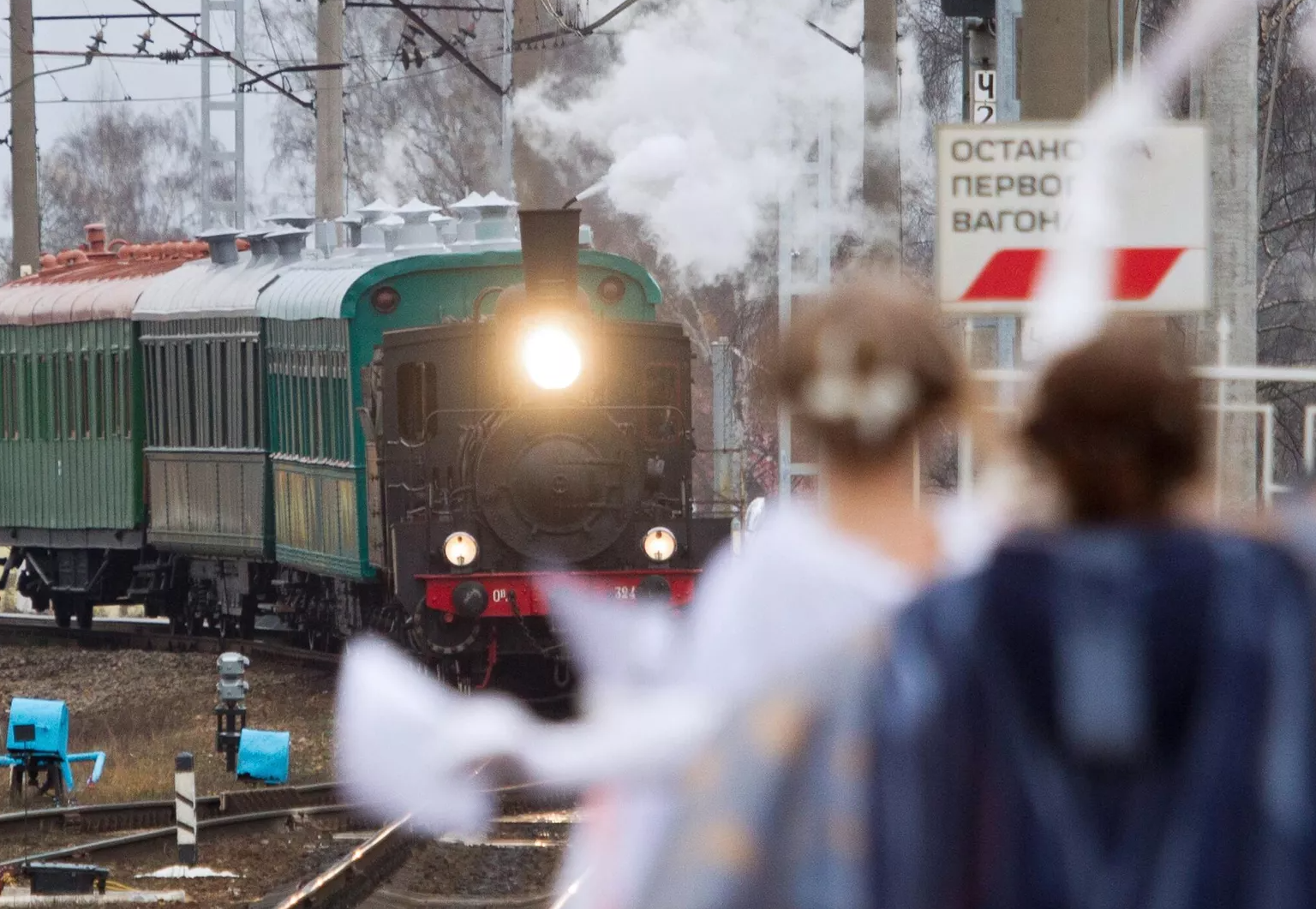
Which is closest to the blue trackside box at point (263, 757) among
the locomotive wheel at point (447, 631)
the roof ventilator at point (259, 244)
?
the locomotive wheel at point (447, 631)

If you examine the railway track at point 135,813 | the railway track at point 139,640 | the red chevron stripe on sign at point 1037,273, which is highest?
the red chevron stripe on sign at point 1037,273

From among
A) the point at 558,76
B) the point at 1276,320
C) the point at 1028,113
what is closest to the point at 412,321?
the point at 1028,113

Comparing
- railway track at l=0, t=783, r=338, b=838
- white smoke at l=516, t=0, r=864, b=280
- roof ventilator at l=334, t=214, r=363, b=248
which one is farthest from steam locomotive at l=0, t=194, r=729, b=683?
white smoke at l=516, t=0, r=864, b=280

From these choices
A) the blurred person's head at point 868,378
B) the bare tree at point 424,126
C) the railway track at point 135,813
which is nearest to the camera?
the blurred person's head at point 868,378

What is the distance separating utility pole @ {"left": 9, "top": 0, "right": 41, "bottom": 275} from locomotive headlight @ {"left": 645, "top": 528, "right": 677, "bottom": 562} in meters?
16.8

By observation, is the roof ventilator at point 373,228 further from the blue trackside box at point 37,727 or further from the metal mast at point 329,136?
the blue trackside box at point 37,727

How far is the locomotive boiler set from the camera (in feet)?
49.2

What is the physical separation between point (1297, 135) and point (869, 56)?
831 centimetres

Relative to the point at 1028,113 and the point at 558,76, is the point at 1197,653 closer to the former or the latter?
the point at 1028,113

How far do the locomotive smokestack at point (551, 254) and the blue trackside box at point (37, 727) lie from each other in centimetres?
385

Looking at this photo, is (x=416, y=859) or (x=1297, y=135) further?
(x=1297, y=135)

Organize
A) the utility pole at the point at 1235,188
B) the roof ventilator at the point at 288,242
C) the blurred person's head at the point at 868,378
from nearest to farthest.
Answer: the blurred person's head at the point at 868,378, the utility pole at the point at 1235,188, the roof ventilator at the point at 288,242

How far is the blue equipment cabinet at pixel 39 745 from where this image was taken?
498 inches

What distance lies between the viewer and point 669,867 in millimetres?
2570
